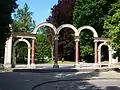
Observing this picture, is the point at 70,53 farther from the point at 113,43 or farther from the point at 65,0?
the point at 113,43

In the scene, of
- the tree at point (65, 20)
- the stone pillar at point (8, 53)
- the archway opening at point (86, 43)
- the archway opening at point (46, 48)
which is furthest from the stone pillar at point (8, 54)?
the archway opening at point (46, 48)

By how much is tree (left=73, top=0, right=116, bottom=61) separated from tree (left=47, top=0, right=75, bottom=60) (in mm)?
3709

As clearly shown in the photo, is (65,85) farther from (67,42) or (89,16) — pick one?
(67,42)

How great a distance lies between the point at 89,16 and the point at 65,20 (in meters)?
8.84

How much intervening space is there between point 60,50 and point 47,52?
31.5ft

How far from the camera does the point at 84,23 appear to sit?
4922 centimetres

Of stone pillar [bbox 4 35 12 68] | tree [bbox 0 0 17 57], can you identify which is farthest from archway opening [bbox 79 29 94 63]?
tree [bbox 0 0 17 57]

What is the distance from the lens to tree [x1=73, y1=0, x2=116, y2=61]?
47719 mm

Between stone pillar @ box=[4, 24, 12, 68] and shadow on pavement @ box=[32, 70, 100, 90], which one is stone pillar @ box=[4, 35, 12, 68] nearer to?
stone pillar @ box=[4, 24, 12, 68]

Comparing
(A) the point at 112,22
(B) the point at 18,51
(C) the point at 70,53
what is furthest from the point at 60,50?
(A) the point at 112,22

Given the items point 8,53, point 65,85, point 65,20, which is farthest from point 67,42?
point 65,85

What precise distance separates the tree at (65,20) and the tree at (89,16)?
3.71 meters

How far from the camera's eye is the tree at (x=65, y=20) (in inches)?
2138

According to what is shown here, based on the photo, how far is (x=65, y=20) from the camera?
56625 mm
